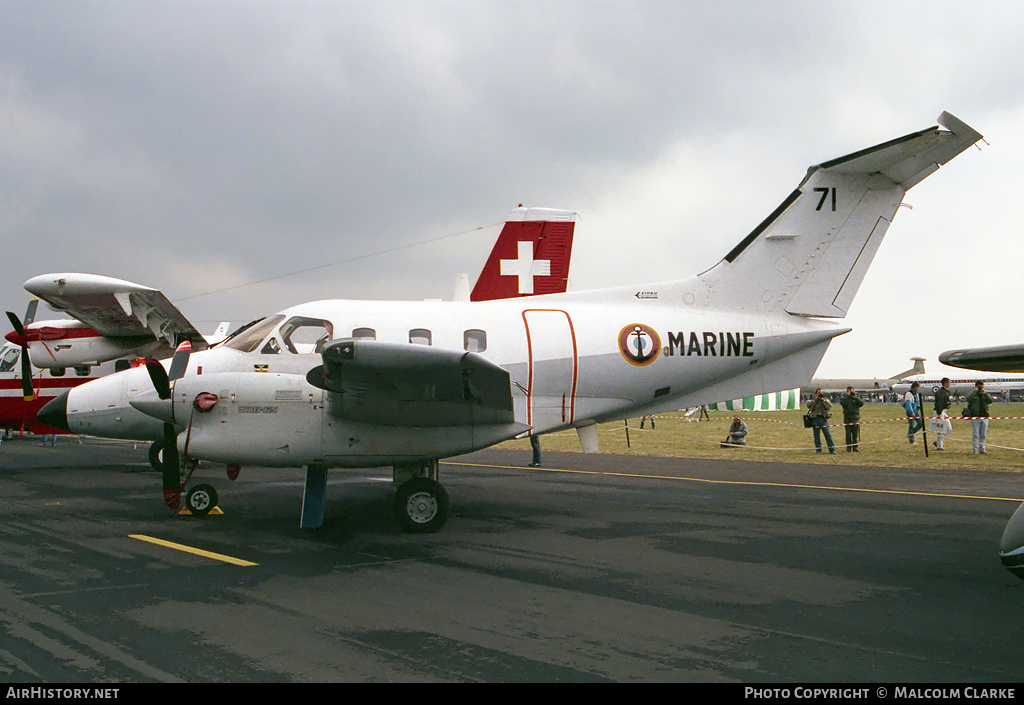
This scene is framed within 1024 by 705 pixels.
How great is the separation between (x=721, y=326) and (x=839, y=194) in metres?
2.81

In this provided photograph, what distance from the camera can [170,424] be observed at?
33.8 feet

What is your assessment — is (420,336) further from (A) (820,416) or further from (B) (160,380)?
(A) (820,416)

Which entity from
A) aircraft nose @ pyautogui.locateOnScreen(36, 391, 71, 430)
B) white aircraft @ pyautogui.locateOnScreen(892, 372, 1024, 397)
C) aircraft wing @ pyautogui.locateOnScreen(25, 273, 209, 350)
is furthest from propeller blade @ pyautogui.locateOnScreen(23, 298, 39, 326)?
white aircraft @ pyautogui.locateOnScreen(892, 372, 1024, 397)

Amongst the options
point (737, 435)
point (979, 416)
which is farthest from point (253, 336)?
point (979, 416)

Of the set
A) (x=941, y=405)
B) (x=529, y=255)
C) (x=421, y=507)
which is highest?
(x=529, y=255)

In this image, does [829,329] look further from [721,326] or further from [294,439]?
[294,439]

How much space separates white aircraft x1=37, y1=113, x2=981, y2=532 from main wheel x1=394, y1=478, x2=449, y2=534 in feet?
0.06

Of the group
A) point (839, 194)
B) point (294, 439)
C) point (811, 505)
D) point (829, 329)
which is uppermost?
point (839, 194)

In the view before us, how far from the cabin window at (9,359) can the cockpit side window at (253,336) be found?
1227 cm

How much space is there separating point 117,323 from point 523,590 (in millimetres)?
15153

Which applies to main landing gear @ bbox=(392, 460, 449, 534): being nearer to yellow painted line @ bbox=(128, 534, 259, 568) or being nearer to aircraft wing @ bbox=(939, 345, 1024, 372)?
yellow painted line @ bbox=(128, 534, 259, 568)

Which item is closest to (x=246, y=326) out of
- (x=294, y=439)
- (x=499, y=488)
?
(x=294, y=439)

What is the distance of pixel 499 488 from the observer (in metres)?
14.8

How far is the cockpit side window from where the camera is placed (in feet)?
33.7
